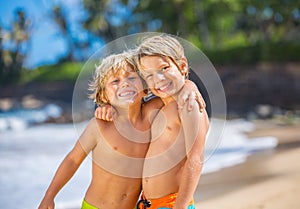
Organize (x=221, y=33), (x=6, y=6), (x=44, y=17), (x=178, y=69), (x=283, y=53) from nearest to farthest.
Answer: (x=178, y=69) < (x=283, y=53) < (x=221, y=33) < (x=44, y=17) < (x=6, y=6)

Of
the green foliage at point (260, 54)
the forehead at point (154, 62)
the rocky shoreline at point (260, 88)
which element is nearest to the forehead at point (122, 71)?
the forehead at point (154, 62)

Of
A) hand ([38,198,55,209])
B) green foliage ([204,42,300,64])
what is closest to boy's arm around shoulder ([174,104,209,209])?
hand ([38,198,55,209])

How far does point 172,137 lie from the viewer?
1756 millimetres

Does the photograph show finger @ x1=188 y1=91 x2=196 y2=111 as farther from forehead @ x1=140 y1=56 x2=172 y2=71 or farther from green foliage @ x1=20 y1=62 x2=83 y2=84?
green foliage @ x1=20 y1=62 x2=83 y2=84

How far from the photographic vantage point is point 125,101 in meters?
1.81

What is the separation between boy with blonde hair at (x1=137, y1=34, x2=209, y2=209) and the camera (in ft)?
5.52

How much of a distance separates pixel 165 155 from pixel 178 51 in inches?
14.7

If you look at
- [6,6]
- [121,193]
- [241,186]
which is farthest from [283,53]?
[6,6]

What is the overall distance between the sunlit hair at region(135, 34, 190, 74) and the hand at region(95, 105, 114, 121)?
21 cm

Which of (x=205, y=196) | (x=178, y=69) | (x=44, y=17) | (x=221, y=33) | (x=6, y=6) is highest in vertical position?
(x=6, y=6)

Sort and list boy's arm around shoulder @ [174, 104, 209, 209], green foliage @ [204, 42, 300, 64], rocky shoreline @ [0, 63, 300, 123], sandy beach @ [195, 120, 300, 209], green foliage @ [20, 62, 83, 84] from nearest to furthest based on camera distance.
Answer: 1. boy's arm around shoulder @ [174, 104, 209, 209]
2. sandy beach @ [195, 120, 300, 209]
3. rocky shoreline @ [0, 63, 300, 123]
4. green foliage @ [204, 42, 300, 64]
5. green foliage @ [20, 62, 83, 84]

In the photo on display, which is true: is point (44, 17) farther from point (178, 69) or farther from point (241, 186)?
point (178, 69)

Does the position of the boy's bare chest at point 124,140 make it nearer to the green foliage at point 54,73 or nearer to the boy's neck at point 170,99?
the boy's neck at point 170,99

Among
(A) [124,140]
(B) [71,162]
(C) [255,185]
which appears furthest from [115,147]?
(C) [255,185]
